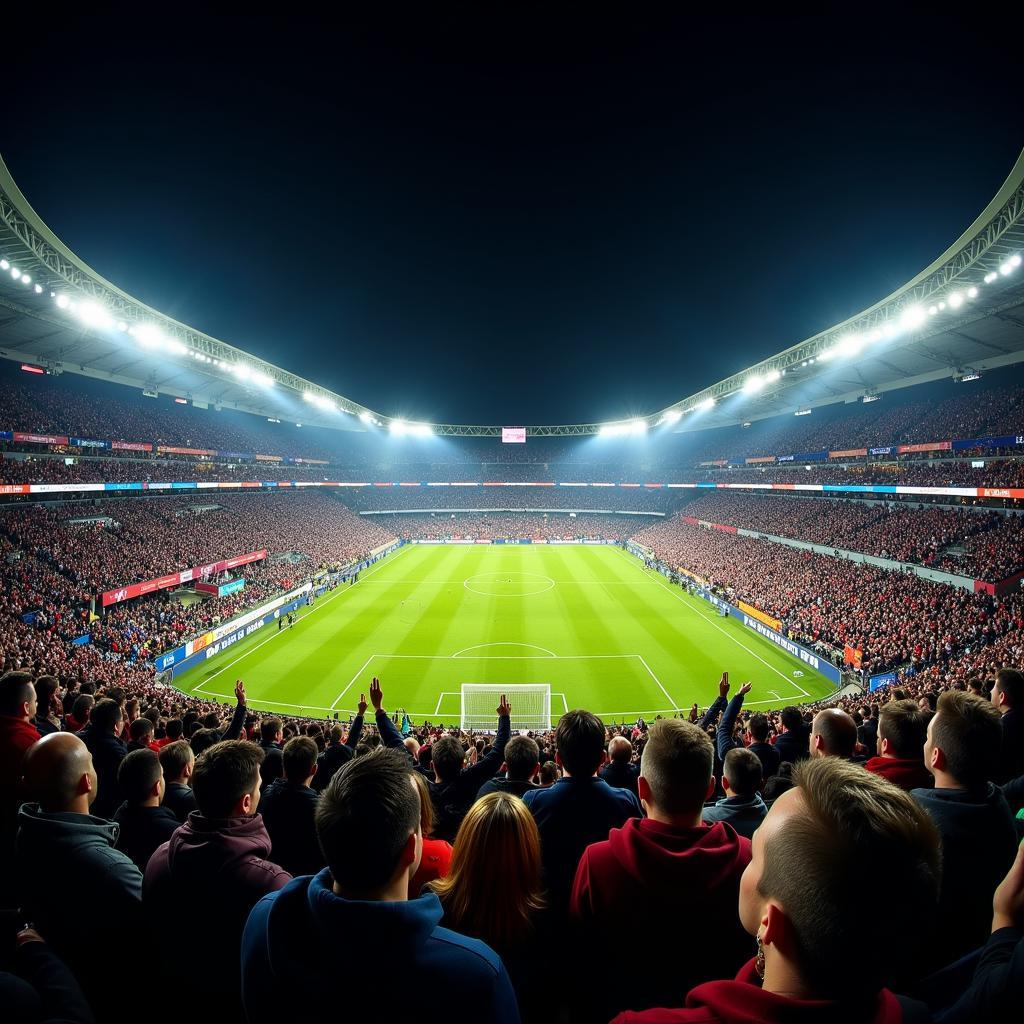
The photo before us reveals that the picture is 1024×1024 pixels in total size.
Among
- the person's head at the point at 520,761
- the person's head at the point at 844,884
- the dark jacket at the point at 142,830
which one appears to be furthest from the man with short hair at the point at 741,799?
the dark jacket at the point at 142,830

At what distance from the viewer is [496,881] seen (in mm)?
2537

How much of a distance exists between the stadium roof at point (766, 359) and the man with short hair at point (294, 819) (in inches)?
1036

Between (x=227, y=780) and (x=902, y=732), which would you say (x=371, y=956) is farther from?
(x=902, y=732)

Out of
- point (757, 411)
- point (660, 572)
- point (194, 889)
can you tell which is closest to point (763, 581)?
point (660, 572)

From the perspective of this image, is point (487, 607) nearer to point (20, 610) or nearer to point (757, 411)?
point (20, 610)

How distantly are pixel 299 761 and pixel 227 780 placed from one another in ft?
5.95

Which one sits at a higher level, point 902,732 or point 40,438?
point 40,438

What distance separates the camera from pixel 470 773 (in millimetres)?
5785

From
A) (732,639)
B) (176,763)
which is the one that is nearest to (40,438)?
(176,763)

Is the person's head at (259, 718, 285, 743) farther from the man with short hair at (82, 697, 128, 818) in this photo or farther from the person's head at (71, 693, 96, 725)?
the person's head at (71, 693, 96, 725)

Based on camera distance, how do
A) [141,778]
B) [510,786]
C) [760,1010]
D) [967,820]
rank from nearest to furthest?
1. [760,1010]
2. [967,820]
3. [141,778]
4. [510,786]

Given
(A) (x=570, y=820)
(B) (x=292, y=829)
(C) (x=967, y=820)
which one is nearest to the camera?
(C) (x=967, y=820)

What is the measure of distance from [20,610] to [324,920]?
97.0 ft

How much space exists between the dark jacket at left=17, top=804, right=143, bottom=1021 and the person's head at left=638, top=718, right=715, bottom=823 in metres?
2.83
